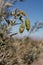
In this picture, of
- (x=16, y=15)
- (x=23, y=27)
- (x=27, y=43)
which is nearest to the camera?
(x=23, y=27)

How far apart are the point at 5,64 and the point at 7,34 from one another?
1.56ft

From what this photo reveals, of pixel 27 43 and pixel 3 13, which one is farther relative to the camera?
pixel 27 43

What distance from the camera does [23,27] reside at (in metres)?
2.22

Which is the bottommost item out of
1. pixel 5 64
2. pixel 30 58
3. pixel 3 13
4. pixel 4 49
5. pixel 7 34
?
pixel 30 58

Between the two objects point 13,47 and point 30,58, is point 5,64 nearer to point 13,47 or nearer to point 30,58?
point 13,47

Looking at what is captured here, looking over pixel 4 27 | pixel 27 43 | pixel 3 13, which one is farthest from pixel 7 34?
pixel 27 43

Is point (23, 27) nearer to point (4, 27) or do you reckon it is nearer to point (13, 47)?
point (4, 27)

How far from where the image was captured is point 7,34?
300 centimetres

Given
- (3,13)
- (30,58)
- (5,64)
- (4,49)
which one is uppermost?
(3,13)

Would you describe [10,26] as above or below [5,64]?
above

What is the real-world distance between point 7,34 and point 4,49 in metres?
0.21

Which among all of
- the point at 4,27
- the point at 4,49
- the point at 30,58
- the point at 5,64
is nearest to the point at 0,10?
the point at 4,27

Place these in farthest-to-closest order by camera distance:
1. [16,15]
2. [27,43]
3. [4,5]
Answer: [27,43] < [4,5] < [16,15]

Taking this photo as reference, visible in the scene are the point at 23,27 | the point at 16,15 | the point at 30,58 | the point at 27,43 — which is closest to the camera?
the point at 23,27
